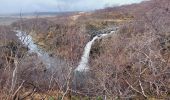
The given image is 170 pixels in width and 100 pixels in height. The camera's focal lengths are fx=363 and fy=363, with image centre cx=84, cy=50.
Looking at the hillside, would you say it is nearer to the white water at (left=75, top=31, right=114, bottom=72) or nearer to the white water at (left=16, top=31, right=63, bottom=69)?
the white water at (left=16, top=31, right=63, bottom=69)

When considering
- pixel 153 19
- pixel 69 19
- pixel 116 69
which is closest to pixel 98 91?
pixel 116 69

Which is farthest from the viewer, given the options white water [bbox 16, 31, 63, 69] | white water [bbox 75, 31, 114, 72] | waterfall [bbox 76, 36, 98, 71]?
waterfall [bbox 76, 36, 98, 71]

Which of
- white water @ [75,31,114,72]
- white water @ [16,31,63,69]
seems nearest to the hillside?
white water @ [16,31,63,69]

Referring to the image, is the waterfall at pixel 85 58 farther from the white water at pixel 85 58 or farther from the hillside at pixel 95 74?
the hillside at pixel 95 74

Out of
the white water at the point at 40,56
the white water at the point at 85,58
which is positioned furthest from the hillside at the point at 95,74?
the white water at the point at 85,58

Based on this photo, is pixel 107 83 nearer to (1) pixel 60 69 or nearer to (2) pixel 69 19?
(1) pixel 60 69

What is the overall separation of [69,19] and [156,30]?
30184 mm

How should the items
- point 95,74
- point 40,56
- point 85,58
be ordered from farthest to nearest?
point 40,56 < point 85,58 < point 95,74

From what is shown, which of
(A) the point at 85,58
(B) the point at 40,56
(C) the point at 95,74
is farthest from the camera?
(B) the point at 40,56

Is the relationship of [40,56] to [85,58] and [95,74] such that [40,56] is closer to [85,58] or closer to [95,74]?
[85,58]

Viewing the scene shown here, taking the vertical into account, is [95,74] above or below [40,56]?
above

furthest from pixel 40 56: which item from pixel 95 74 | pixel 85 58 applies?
pixel 95 74

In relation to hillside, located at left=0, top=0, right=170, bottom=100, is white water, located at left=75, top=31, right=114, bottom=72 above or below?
below

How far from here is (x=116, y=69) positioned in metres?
17.8
